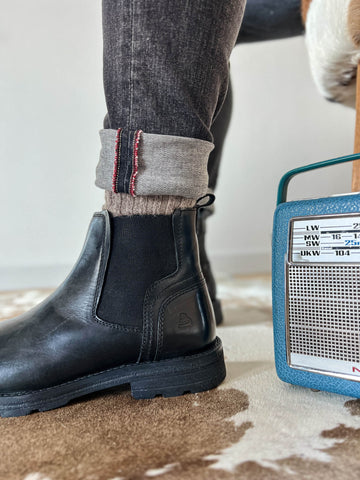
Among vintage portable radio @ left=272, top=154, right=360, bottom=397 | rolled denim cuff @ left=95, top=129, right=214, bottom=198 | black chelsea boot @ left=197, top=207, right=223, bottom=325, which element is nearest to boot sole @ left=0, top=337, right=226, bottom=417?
vintage portable radio @ left=272, top=154, right=360, bottom=397

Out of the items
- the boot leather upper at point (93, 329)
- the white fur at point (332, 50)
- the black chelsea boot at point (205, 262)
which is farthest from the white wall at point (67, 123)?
the boot leather upper at point (93, 329)

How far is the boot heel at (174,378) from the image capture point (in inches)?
20.5

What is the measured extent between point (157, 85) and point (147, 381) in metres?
0.36

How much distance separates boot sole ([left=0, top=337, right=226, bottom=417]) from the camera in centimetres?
49

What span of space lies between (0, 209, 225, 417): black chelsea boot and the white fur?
41 cm

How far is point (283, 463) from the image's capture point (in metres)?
0.36

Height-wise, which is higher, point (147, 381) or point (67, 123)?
point (67, 123)

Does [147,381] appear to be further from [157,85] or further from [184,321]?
[157,85]

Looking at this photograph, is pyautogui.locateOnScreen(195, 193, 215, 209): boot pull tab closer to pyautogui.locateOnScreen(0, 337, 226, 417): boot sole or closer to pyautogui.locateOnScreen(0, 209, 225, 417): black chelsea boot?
pyautogui.locateOnScreen(0, 209, 225, 417): black chelsea boot

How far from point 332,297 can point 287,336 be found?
0.08m

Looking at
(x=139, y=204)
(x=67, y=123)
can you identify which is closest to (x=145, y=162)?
(x=139, y=204)

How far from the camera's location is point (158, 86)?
1.62 ft

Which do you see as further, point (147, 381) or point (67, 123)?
point (67, 123)

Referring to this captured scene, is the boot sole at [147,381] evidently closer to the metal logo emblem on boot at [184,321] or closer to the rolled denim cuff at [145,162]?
the metal logo emblem on boot at [184,321]
